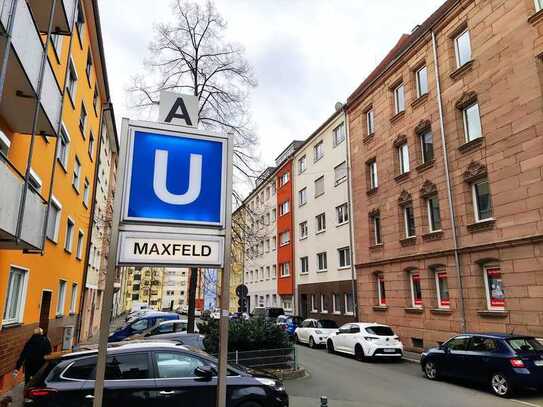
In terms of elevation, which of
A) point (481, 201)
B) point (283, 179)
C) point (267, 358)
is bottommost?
point (267, 358)

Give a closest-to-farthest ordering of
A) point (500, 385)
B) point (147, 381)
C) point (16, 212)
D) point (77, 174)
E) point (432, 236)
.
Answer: point (147, 381), point (16, 212), point (500, 385), point (432, 236), point (77, 174)

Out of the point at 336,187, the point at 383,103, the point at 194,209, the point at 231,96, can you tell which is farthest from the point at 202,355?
the point at 336,187

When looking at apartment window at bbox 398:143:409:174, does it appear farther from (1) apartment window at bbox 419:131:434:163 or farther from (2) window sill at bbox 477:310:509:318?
(2) window sill at bbox 477:310:509:318

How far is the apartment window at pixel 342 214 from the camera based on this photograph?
28.2 metres

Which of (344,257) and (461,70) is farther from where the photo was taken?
(344,257)

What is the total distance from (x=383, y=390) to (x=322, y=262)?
20611 millimetres

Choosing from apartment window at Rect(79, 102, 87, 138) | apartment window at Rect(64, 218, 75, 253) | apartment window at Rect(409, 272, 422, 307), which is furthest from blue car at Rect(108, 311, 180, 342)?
apartment window at Rect(409, 272, 422, 307)

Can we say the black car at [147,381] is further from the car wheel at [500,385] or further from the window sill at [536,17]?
the window sill at [536,17]

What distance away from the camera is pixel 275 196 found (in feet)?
145

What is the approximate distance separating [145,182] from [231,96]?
15.9m

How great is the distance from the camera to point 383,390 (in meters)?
11.2

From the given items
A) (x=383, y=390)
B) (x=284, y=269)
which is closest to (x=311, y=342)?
(x=383, y=390)

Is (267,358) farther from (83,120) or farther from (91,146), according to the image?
(91,146)

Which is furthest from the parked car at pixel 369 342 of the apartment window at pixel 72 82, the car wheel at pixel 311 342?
the apartment window at pixel 72 82
